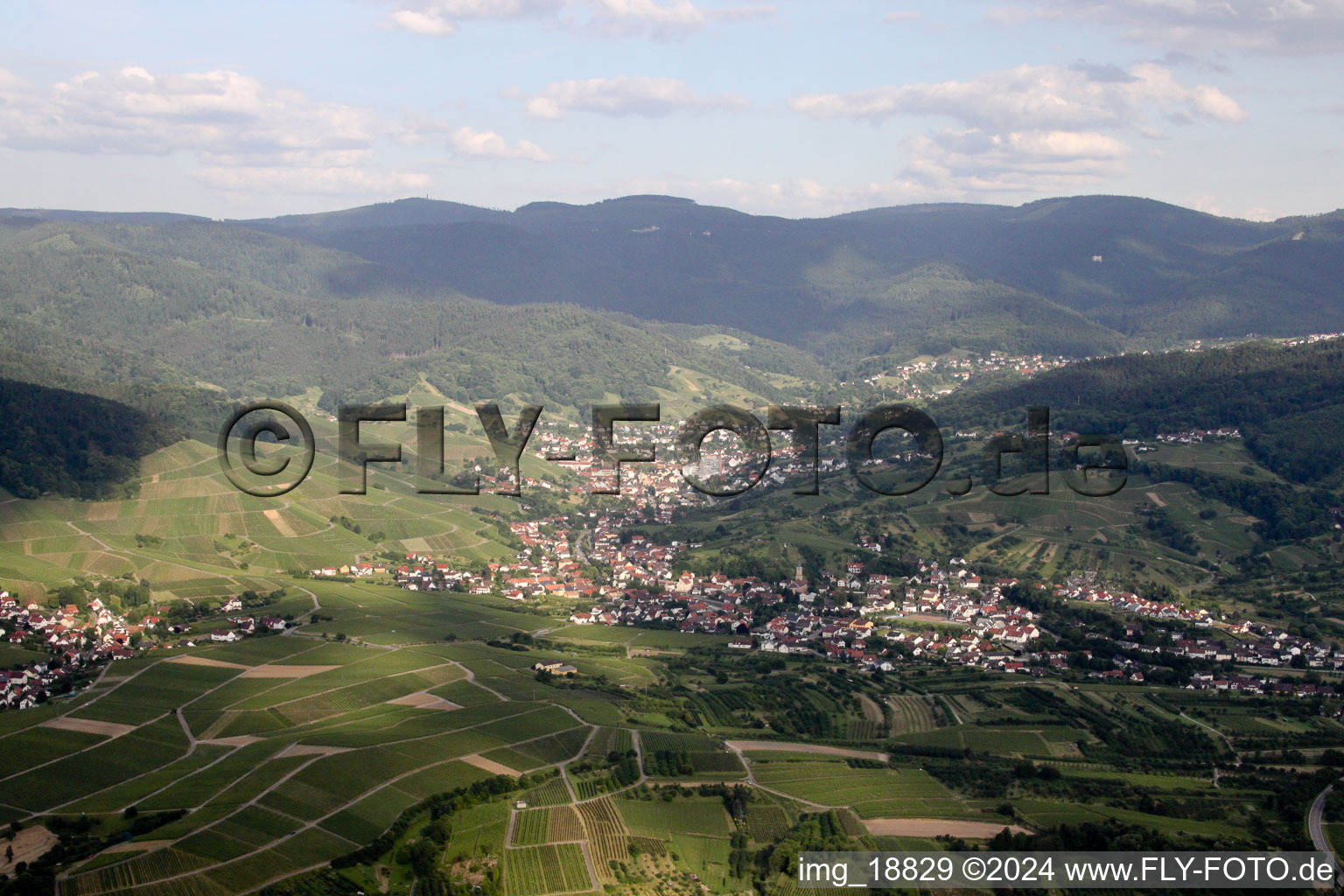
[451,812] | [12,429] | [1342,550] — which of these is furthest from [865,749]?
[12,429]

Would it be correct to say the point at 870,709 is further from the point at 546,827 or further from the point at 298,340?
the point at 298,340

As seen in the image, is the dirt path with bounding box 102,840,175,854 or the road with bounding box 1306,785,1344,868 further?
the road with bounding box 1306,785,1344,868

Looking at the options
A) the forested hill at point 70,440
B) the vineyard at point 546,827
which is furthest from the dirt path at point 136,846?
the forested hill at point 70,440

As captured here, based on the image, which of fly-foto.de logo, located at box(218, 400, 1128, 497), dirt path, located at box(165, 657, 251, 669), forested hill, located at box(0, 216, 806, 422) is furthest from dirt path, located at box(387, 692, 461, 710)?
forested hill, located at box(0, 216, 806, 422)

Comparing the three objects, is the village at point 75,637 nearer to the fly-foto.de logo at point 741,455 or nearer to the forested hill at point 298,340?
the fly-foto.de logo at point 741,455

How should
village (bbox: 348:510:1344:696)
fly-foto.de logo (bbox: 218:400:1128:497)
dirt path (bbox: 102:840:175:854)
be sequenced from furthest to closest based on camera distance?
fly-foto.de logo (bbox: 218:400:1128:497) → village (bbox: 348:510:1344:696) → dirt path (bbox: 102:840:175:854)

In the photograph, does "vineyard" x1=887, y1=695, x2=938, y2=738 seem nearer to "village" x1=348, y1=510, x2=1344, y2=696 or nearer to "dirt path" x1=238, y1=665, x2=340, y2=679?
"village" x1=348, y1=510, x2=1344, y2=696

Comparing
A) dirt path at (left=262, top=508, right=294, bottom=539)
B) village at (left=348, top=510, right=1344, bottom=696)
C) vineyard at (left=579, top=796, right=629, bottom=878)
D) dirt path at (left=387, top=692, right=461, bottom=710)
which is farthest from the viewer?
dirt path at (left=262, top=508, right=294, bottom=539)

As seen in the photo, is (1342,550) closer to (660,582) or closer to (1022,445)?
(1022,445)
